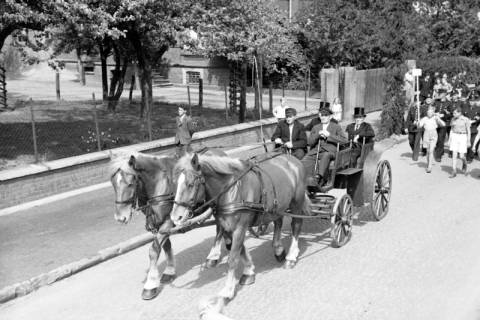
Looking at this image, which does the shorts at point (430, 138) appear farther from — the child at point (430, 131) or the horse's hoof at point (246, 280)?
the horse's hoof at point (246, 280)

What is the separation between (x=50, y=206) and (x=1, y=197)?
0.95 metres

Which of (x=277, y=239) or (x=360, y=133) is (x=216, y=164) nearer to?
(x=277, y=239)

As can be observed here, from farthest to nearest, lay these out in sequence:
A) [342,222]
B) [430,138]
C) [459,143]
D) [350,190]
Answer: [430,138]
[459,143]
[350,190]
[342,222]

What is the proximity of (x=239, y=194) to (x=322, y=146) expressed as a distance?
9.87ft

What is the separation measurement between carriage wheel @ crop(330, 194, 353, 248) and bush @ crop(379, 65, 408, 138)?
11059 millimetres

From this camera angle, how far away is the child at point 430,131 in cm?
1535

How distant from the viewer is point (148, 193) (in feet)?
24.6

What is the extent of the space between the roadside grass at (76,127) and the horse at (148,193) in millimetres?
6876

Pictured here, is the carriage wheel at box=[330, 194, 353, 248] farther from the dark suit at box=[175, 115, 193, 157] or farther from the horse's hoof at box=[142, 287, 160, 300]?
the dark suit at box=[175, 115, 193, 157]

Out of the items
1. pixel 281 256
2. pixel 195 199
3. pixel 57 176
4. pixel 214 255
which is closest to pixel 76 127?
pixel 57 176

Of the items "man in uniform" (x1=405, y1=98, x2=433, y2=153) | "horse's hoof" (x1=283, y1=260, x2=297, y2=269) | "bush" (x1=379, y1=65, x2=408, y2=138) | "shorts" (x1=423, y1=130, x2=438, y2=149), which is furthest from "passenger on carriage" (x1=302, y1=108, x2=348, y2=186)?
"bush" (x1=379, y1=65, x2=408, y2=138)

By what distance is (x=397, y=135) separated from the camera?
20.8 meters

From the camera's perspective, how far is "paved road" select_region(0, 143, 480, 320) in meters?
7.30

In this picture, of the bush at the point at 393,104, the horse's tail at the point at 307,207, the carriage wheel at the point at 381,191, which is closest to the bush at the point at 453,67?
the bush at the point at 393,104
